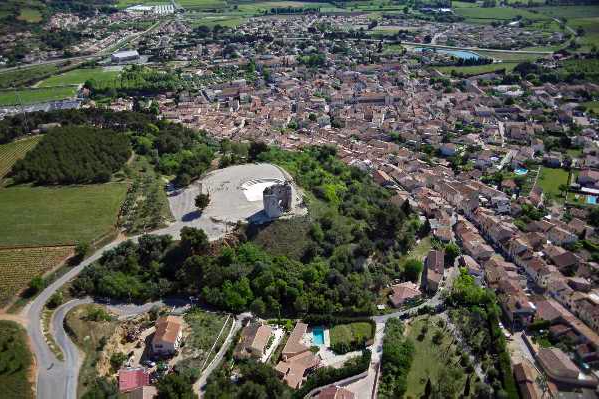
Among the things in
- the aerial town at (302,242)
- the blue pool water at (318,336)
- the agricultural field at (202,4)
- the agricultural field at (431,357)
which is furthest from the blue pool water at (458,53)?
the blue pool water at (318,336)

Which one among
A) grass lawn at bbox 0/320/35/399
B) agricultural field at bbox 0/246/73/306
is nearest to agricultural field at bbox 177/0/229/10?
A: agricultural field at bbox 0/246/73/306

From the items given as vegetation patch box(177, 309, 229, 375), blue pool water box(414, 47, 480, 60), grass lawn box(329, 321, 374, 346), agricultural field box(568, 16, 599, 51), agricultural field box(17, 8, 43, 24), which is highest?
agricultural field box(17, 8, 43, 24)

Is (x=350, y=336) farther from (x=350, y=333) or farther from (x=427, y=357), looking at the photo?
(x=427, y=357)

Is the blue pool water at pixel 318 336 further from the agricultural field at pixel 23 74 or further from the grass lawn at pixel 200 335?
the agricultural field at pixel 23 74

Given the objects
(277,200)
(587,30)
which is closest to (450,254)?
(277,200)

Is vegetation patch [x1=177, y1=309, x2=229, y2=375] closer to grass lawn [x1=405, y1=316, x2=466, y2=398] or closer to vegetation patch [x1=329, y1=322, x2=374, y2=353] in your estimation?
vegetation patch [x1=329, y1=322, x2=374, y2=353]

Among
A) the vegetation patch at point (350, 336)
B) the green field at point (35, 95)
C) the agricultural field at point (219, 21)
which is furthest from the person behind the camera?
the agricultural field at point (219, 21)

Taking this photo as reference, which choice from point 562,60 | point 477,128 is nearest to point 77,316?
point 477,128

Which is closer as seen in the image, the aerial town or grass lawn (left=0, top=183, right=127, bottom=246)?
the aerial town
